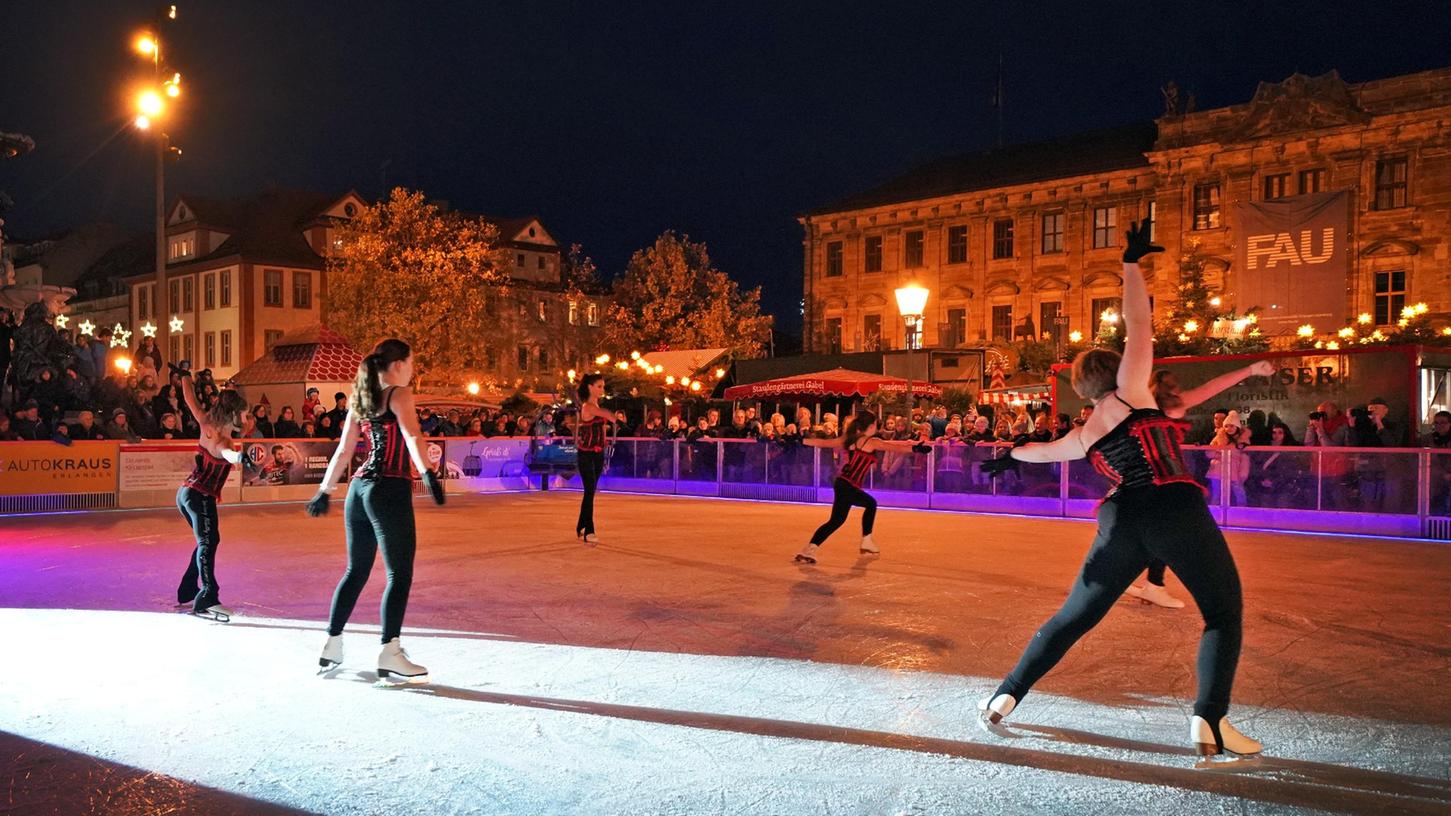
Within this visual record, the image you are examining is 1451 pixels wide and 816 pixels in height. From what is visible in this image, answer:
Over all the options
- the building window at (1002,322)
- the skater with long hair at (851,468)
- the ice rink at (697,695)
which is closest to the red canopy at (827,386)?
the skater with long hair at (851,468)

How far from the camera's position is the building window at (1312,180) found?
39062 mm

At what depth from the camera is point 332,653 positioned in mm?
6148

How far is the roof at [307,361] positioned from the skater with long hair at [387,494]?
27.2m

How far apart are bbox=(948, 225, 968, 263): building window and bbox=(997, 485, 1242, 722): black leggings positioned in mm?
43927

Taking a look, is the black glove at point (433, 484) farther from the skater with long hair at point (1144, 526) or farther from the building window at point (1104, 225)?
the building window at point (1104, 225)

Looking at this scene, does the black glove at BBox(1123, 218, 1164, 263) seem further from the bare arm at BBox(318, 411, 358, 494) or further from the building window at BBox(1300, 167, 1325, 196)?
the building window at BBox(1300, 167, 1325, 196)

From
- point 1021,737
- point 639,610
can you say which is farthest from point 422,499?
point 1021,737

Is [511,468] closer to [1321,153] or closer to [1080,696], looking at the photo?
[1080,696]

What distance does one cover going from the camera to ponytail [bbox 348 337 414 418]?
5930 mm

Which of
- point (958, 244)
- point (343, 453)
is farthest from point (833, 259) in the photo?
point (343, 453)

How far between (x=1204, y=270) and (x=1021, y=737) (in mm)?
39652

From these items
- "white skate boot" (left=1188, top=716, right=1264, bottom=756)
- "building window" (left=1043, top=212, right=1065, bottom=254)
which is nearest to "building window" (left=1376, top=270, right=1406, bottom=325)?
"building window" (left=1043, top=212, right=1065, bottom=254)

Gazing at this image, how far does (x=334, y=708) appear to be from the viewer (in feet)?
18.0

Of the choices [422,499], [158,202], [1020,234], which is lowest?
[422,499]
